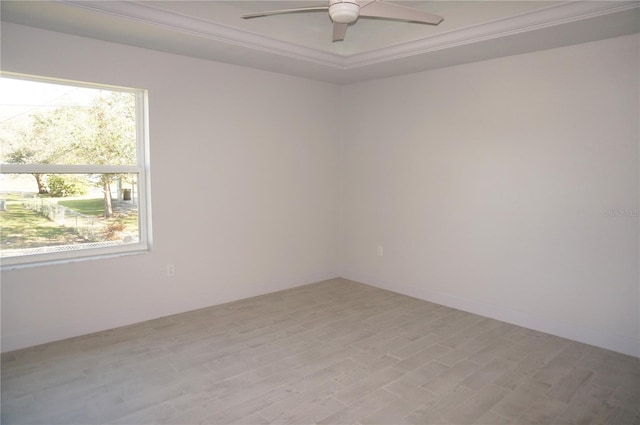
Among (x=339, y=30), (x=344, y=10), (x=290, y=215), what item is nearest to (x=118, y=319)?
(x=290, y=215)

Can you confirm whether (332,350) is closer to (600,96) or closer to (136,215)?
(136,215)

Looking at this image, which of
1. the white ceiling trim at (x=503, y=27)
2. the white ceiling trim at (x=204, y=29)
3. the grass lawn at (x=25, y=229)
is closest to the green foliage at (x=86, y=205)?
the grass lawn at (x=25, y=229)

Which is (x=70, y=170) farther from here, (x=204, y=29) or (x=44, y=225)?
(x=204, y=29)

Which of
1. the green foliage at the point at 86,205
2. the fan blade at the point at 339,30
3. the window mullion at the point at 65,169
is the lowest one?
the green foliage at the point at 86,205

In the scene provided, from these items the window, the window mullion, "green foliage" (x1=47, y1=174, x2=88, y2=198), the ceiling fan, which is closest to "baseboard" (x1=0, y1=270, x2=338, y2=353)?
the window

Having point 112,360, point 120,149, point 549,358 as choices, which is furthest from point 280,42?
point 549,358

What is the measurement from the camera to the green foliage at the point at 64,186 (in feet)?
11.6

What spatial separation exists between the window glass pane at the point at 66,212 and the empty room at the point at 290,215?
0.05 feet

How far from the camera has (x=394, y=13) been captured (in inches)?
93.7

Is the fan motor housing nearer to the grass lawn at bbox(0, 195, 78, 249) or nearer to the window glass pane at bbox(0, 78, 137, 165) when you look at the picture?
the window glass pane at bbox(0, 78, 137, 165)

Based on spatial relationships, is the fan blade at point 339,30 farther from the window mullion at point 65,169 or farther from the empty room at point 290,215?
the window mullion at point 65,169

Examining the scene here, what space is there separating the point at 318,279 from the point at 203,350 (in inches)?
87.1

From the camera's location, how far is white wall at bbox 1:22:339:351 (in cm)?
339

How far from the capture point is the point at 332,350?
11.0 ft
